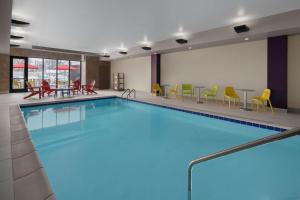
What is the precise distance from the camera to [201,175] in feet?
7.69

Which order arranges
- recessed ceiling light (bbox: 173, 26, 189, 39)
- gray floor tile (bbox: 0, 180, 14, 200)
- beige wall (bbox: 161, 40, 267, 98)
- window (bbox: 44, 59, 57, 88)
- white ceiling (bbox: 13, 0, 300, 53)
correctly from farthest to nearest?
window (bbox: 44, 59, 57, 88), recessed ceiling light (bbox: 173, 26, 189, 39), beige wall (bbox: 161, 40, 267, 98), white ceiling (bbox: 13, 0, 300, 53), gray floor tile (bbox: 0, 180, 14, 200)

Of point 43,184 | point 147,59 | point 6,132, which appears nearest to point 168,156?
point 43,184

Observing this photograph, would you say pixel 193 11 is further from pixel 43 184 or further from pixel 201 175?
pixel 43 184

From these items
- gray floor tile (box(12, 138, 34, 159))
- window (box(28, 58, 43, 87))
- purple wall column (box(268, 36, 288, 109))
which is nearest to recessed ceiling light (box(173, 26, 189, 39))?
purple wall column (box(268, 36, 288, 109))

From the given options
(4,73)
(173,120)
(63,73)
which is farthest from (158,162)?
(63,73)

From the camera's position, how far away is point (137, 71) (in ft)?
38.3

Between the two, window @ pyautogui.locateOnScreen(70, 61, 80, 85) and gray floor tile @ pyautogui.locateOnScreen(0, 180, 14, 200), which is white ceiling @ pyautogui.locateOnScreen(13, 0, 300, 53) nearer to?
gray floor tile @ pyautogui.locateOnScreen(0, 180, 14, 200)

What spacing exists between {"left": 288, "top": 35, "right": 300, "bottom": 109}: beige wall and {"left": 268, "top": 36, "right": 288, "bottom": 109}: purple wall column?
20 cm

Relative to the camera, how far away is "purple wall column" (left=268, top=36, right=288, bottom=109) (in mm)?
5254

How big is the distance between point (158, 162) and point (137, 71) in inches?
373

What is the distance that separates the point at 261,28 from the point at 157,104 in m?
4.13

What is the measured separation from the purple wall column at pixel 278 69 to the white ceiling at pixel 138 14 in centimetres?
111

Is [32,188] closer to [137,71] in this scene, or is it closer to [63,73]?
[137,71]

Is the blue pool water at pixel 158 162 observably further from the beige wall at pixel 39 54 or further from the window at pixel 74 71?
the window at pixel 74 71
